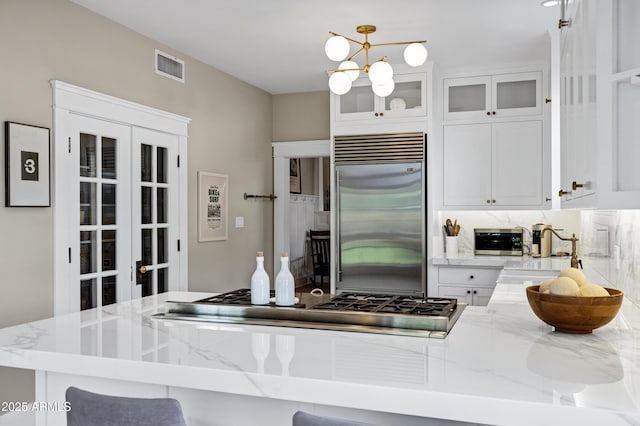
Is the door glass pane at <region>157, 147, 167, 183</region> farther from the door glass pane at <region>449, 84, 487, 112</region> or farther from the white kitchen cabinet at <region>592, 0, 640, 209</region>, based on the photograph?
the white kitchen cabinet at <region>592, 0, 640, 209</region>

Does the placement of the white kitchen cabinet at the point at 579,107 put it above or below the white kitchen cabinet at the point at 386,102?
below

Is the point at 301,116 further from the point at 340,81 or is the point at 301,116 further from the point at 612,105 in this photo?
the point at 612,105

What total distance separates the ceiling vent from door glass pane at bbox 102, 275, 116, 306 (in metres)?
1.63

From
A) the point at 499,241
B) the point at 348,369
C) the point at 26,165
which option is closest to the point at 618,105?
the point at 348,369

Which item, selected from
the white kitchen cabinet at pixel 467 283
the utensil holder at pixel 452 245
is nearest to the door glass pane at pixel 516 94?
the utensil holder at pixel 452 245

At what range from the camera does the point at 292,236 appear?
840 cm

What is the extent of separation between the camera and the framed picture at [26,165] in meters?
3.04

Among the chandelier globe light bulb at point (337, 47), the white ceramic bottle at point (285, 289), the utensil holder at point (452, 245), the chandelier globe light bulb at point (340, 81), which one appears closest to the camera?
the white ceramic bottle at point (285, 289)

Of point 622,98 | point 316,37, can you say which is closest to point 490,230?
point 316,37

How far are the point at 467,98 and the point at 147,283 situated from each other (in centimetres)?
327

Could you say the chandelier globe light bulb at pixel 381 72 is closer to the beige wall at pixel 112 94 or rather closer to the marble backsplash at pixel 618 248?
the marble backsplash at pixel 618 248

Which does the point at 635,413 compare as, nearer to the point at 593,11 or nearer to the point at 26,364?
the point at 593,11

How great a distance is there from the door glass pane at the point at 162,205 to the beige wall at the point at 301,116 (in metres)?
2.03

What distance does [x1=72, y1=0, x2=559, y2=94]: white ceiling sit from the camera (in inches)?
141
